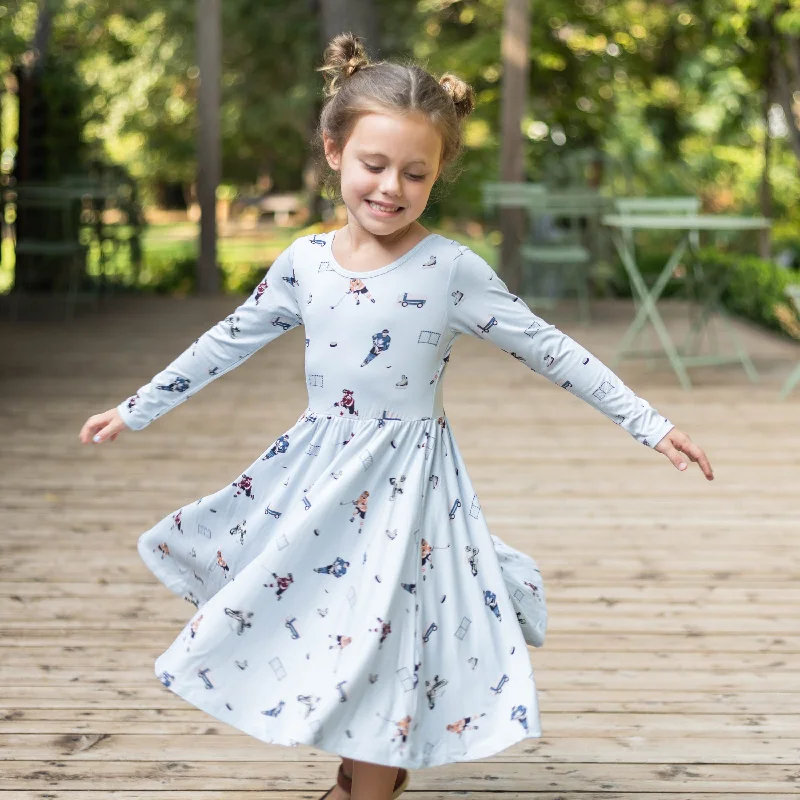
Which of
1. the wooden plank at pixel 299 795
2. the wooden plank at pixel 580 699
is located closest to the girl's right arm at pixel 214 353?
the wooden plank at pixel 299 795

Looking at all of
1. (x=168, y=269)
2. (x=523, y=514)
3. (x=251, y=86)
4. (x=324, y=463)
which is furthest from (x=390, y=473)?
(x=251, y=86)

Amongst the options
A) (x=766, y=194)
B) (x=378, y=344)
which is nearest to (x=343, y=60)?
(x=378, y=344)

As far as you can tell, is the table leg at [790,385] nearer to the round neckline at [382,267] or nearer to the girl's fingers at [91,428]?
the round neckline at [382,267]

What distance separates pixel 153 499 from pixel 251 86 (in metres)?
9.83

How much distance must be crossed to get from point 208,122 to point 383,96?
7.65 meters

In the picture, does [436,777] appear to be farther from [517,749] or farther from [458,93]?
[458,93]

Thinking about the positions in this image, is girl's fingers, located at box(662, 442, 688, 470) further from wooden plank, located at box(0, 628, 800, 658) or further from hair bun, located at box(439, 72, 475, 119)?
wooden plank, located at box(0, 628, 800, 658)

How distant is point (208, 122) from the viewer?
9.20 meters

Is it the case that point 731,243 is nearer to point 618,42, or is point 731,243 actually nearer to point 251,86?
point 618,42

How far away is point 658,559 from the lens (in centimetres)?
355

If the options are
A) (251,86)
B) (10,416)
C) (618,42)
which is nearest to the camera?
(10,416)

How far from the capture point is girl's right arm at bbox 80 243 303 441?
2.04 m

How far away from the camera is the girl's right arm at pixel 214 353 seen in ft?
6.69

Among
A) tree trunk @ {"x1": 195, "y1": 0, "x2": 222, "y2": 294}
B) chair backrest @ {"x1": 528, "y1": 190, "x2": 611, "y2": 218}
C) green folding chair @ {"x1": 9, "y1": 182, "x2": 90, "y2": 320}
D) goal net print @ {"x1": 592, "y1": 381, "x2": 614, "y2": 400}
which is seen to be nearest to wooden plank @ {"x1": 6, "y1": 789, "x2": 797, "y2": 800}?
goal net print @ {"x1": 592, "y1": 381, "x2": 614, "y2": 400}
